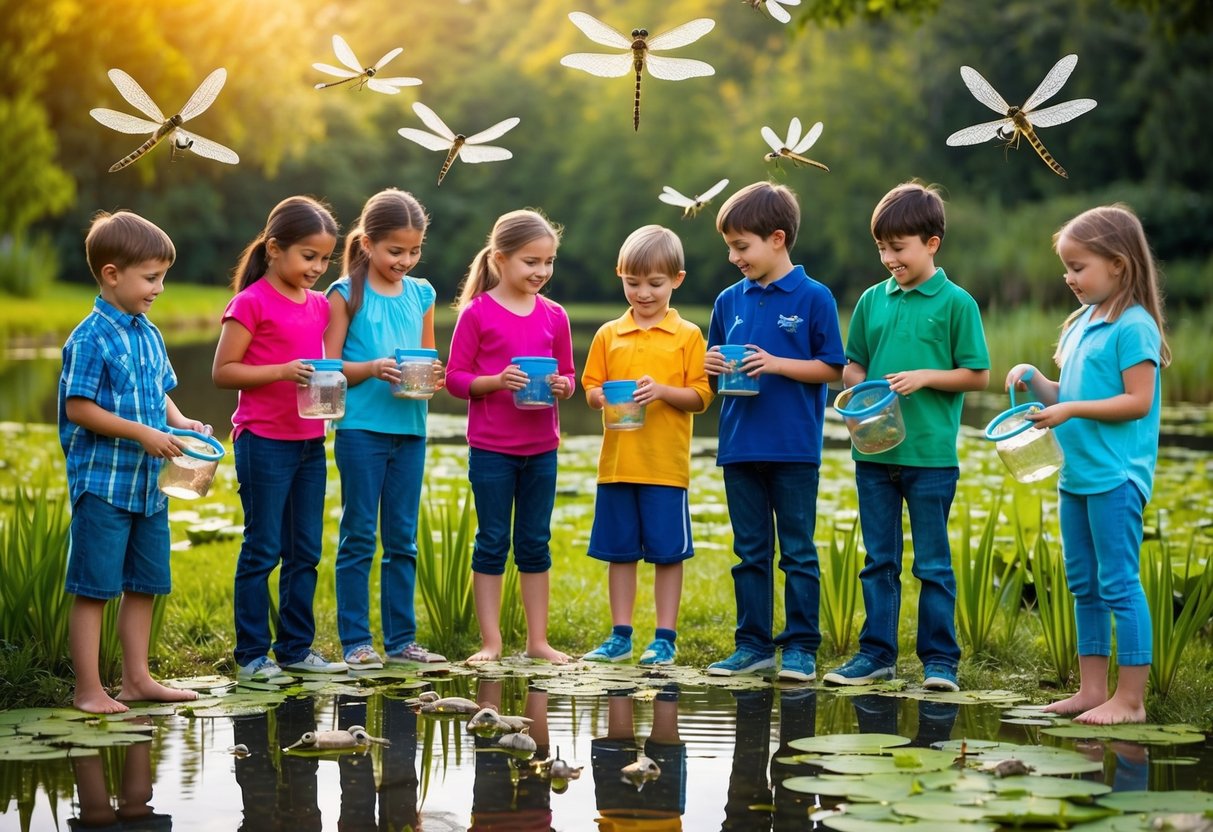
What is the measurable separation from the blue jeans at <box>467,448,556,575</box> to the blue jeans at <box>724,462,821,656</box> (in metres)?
0.65

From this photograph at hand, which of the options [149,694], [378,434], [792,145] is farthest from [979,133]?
[149,694]

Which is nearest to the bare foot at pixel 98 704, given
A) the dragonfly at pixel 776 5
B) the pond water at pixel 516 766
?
the pond water at pixel 516 766

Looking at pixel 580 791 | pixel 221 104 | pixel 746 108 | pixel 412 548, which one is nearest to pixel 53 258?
pixel 221 104

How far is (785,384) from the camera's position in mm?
4672

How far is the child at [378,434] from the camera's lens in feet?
15.4

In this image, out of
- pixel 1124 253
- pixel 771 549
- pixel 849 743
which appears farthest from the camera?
pixel 771 549

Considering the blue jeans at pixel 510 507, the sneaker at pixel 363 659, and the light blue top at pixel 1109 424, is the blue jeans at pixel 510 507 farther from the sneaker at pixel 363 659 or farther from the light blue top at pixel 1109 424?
the light blue top at pixel 1109 424

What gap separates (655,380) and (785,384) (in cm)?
45

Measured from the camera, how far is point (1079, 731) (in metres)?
3.79

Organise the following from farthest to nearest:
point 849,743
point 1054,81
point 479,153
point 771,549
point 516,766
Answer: point 479,153, point 771,549, point 1054,81, point 849,743, point 516,766

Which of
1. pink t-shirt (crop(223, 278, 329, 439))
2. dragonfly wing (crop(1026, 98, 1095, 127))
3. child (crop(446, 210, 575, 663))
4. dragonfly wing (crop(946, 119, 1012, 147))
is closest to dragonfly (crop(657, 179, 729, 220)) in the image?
child (crop(446, 210, 575, 663))

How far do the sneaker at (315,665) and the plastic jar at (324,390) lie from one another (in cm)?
82

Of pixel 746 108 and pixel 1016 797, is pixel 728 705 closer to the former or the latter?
pixel 1016 797

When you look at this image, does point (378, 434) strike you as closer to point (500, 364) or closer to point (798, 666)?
point (500, 364)
